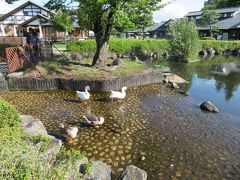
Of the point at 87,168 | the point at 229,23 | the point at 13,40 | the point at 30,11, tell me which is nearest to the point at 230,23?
the point at 229,23

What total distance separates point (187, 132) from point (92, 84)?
7.87 m

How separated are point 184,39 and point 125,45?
37.1 feet

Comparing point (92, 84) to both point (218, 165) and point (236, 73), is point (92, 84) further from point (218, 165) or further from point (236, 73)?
point (236, 73)

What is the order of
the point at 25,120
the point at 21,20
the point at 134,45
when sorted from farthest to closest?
the point at 21,20, the point at 134,45, the point at 25,120

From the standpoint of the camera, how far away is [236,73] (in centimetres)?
2697

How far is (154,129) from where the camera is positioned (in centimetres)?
1050

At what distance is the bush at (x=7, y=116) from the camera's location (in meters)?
7.55

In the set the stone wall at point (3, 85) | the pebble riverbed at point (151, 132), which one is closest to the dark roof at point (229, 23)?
the pebble riverbed at point (151, 132)

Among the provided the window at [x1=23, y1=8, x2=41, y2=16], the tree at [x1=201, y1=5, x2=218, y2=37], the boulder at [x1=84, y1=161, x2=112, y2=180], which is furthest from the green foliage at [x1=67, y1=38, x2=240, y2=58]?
the boulder at [x1=84, y1=161, x2=112, y2=180]

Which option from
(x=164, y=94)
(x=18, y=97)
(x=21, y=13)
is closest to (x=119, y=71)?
(x=164, y=94)

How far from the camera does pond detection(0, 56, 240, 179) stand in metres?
7.97

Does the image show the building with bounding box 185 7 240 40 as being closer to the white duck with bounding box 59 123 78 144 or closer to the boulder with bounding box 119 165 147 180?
the white duck with bounding box 59 123 78 144

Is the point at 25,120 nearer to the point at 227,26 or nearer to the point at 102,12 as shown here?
the point at 102,12

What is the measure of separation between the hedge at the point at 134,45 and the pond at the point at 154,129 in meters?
23.8
